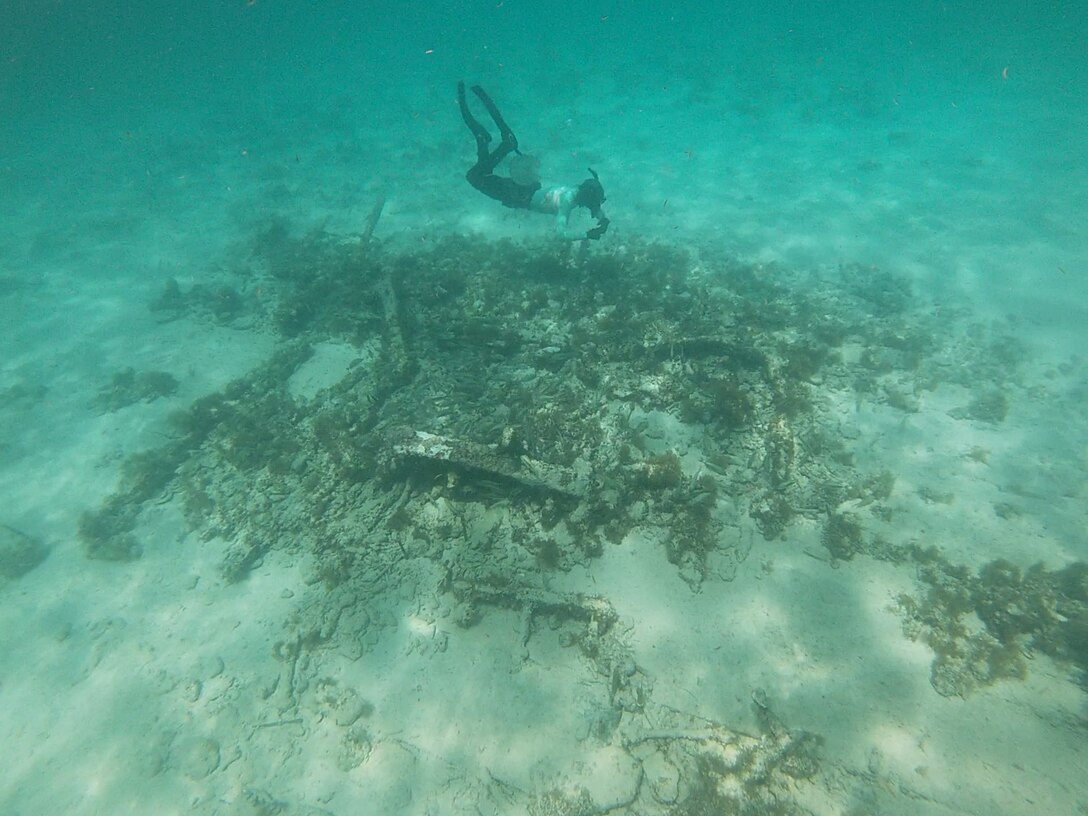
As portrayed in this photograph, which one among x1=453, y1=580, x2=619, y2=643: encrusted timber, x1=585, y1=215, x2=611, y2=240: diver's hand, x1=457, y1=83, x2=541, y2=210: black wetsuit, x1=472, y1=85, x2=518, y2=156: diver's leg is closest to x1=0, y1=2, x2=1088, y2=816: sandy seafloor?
x1=453, y1=580, x2=619, y2=643: encrusted timber

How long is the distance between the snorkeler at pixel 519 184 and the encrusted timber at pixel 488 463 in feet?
24.1

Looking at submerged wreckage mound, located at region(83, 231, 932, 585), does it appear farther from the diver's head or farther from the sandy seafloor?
the diver's head

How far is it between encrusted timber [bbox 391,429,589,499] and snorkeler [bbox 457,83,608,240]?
24.1 feet

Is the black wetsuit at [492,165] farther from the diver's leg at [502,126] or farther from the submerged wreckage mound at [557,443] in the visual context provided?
the submerged wreckage mound at [557,443]

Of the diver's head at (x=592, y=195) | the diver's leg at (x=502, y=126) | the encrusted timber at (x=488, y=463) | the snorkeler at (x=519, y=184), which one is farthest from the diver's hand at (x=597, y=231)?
the encrusted timber at (x=488, y=463)

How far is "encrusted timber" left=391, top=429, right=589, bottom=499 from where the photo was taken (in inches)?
225

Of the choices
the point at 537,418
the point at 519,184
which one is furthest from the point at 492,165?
the point at 537,418

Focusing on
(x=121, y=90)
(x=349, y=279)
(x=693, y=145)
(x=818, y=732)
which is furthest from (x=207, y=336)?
(x=121, y=90)

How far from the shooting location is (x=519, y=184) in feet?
39.6

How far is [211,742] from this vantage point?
529 cm

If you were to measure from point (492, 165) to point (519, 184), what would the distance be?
778 mm

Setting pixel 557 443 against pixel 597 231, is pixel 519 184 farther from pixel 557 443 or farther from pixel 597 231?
pixel 557 443

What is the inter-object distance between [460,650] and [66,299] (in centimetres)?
1755

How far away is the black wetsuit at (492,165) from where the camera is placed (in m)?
11.5
